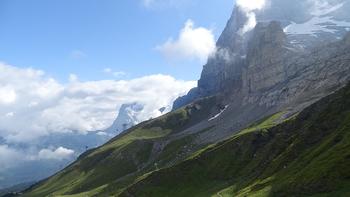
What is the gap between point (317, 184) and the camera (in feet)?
413

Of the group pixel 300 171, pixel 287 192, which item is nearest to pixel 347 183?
pixel 287 192

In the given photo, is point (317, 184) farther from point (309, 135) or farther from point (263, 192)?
point (309, 135)

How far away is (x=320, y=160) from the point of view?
143 metres

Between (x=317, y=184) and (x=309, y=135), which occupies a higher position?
(x=309, y=135)

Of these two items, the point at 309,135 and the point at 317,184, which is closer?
the point at 317,184

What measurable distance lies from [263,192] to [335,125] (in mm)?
52149

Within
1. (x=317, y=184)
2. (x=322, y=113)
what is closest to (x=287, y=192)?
(x=317, y=184)

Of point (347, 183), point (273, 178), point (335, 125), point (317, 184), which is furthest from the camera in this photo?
point (335, 125)

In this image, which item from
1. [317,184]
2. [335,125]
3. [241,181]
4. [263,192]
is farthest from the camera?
[241,181]

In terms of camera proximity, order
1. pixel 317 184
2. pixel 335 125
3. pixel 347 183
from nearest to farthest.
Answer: pixel 347 183 → pixel 317 184 → pixel 335 125

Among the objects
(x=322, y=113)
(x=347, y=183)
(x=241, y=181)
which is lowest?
(x=347, y=183)

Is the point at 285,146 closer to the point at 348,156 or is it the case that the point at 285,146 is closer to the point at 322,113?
the point at 322,113

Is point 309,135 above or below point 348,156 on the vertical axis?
above

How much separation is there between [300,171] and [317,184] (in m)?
20.0
